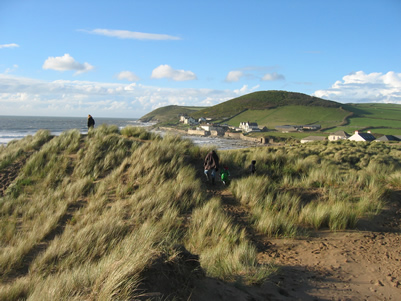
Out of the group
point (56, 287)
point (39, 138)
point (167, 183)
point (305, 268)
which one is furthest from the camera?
point (39, 138)

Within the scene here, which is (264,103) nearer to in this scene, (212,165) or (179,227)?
(212,165)

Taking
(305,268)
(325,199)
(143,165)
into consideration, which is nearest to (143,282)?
(305,268)

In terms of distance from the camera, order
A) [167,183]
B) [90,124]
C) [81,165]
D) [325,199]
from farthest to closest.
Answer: [90,124] → [81,165] → [167,183] → [325,199]

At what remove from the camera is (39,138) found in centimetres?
1542

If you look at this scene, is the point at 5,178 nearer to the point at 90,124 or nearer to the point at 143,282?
the point at 90,124

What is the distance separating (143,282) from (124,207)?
5140mm

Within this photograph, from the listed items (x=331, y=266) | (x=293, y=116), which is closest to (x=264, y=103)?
(x=293, y=116)

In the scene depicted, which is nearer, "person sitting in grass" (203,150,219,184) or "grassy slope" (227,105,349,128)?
"person sitting in grass" (203,150,219,184)

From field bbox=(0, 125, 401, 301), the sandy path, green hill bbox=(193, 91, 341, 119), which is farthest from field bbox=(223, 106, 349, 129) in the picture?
the sandy path

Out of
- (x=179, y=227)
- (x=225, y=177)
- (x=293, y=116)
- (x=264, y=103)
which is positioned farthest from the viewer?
(x=264, y=103)

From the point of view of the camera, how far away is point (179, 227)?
22.6 feet

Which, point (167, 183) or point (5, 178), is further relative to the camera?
point (5, 178)

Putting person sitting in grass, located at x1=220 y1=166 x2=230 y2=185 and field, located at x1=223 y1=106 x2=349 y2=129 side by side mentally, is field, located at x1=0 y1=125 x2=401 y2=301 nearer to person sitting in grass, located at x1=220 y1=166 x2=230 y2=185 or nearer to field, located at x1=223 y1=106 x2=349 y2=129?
person sitting in grass, located at x1=220 y1=166 x2=230 y2=185

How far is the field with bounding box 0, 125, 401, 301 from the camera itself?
360 centimetres
